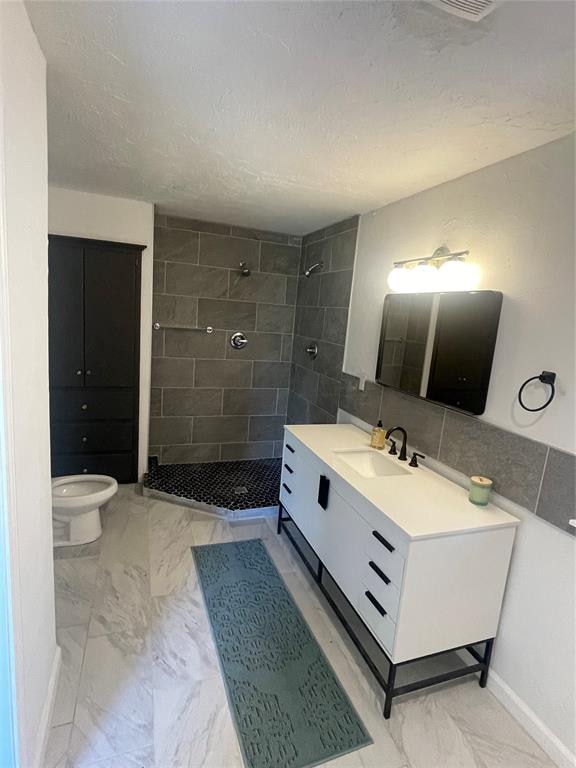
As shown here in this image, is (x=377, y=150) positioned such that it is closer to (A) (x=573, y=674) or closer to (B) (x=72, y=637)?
(A) (x=573, y=674)

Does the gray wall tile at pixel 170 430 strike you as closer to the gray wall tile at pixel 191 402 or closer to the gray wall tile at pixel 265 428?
the gray wall tile at pixel 191 402

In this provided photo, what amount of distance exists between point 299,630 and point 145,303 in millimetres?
2469

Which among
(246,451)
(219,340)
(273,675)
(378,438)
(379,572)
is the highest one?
(219,340)

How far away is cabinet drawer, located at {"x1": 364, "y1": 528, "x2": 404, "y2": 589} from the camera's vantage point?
5.00 ft

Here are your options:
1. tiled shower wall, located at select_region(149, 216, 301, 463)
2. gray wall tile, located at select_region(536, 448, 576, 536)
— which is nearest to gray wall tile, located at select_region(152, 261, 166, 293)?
tiled shower wall, located at select_region(149, 216, 301, 463)

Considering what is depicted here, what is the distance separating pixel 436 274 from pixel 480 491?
109 cm

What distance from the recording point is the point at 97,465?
3225 mm

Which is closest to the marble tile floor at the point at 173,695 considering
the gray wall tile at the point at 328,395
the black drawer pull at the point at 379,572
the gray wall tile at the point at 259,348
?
the black drawer pull at the point at 379,572

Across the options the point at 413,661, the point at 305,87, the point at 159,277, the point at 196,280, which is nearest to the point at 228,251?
the point at 196,280

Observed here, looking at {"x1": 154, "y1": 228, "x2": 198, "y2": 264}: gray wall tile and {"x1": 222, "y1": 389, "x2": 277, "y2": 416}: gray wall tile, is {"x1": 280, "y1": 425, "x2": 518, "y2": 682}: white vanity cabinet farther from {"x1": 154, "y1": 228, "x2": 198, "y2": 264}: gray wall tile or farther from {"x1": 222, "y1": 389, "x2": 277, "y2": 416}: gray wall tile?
{"x1": 154, "y1": 228, "x2": 198, "y2": 264}: gray wall tile

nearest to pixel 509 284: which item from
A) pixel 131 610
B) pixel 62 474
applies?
pixel 131 610

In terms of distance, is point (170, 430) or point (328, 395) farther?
point (170, 430)

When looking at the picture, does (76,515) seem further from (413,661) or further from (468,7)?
(468,7)

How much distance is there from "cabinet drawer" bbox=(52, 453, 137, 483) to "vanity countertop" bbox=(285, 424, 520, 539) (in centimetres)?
181
